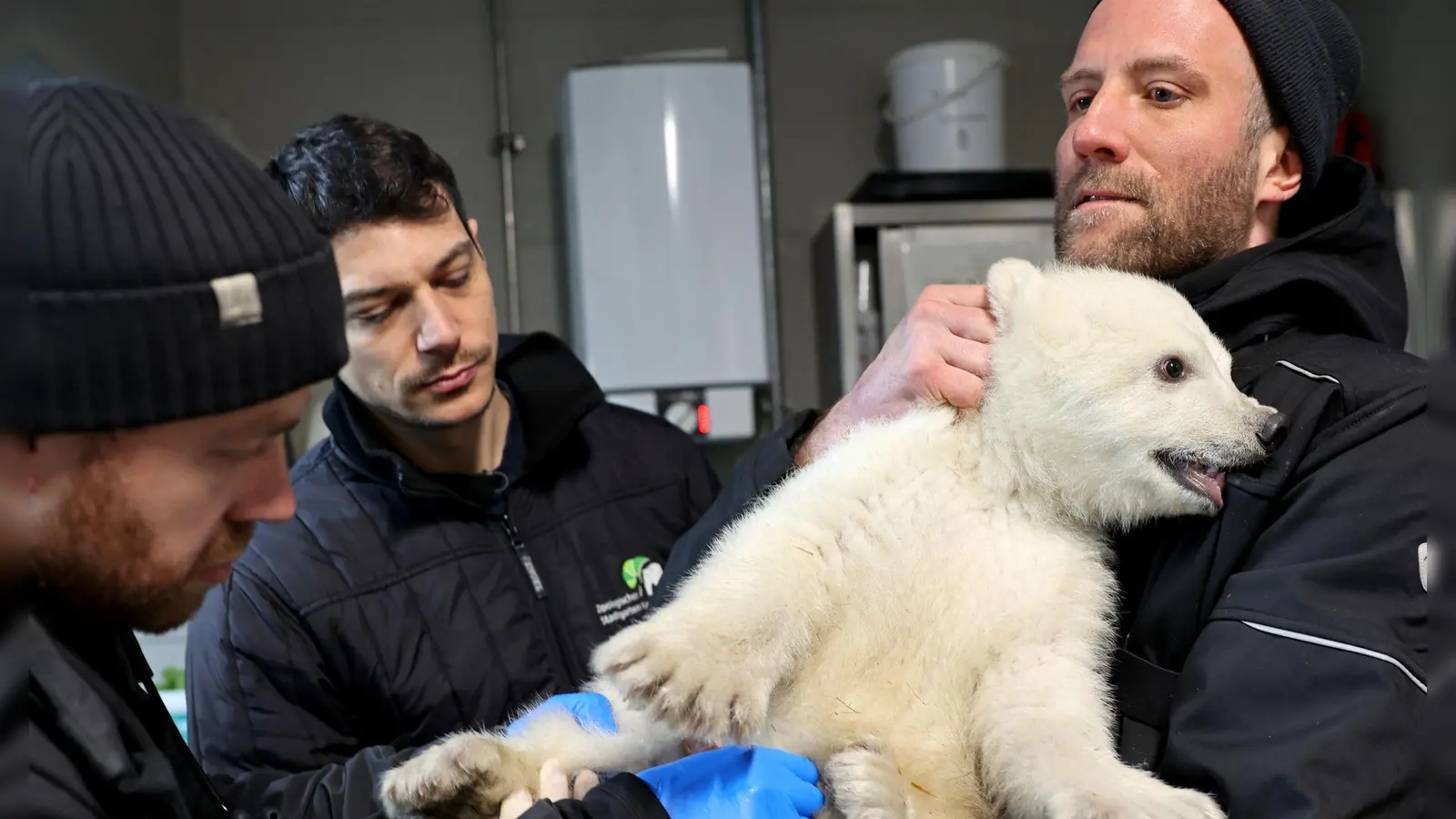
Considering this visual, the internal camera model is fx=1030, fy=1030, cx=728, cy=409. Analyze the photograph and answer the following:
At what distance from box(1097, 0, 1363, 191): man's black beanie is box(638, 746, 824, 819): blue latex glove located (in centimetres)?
121

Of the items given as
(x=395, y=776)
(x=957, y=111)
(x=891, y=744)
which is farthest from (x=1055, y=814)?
(x=957, y=111)

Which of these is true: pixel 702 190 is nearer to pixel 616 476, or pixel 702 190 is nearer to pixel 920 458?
pixel 616 476

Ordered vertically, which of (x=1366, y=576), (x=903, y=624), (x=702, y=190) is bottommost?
(x=903, y=624)

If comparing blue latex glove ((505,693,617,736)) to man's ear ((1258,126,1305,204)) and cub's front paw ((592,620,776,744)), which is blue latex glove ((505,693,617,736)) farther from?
man's ear ((1258,126,1305,204))

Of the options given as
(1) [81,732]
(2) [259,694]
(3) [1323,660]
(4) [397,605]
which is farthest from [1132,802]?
(2) [259,694]

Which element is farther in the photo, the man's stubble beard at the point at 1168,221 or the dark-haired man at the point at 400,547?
the dark-haired man at the point at 400,547

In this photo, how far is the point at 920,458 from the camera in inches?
Result: 56.3

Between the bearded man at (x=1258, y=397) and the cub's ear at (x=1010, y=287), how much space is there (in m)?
0.03

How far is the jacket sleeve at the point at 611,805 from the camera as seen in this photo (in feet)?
3.91

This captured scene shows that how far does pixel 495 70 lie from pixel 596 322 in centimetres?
131

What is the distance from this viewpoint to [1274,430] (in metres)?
1.24

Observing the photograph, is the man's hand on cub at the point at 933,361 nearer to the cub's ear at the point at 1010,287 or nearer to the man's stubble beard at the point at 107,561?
the cub's ear at the point at 1010,287

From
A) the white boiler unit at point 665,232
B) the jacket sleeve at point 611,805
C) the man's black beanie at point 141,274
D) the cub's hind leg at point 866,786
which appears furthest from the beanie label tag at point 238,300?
the white boiler unit at point 665,232

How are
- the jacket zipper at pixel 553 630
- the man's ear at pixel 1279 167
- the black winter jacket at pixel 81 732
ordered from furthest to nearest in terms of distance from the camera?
the jacket zipper at pixel 553 630 → the man's ear at pixel 1279 167 → the black winter jacket at pixel 81 732
